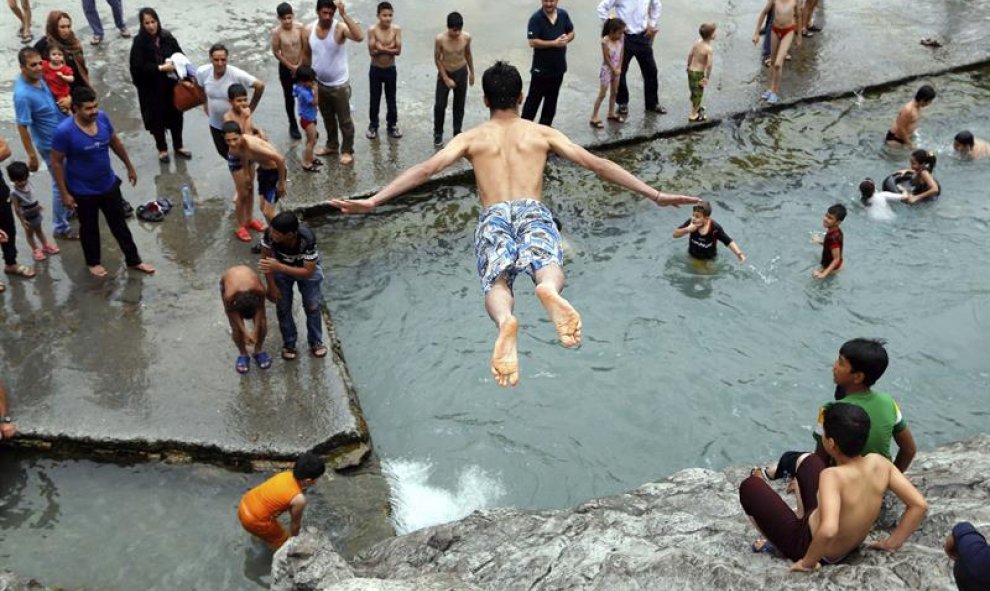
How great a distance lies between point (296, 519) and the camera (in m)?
6.30

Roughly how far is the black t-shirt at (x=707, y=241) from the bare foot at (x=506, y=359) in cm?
486

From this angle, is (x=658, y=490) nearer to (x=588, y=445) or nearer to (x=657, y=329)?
(x=588, y=445)

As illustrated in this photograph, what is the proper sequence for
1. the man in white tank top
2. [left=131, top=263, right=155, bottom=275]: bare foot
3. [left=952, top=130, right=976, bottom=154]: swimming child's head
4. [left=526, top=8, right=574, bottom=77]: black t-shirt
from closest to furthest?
[left=131, top=263, right=155, bottom=275]: bare foot → the man in white tank top → [left=526, top=8, right=574, bottom=77]: black t-shirt → [left=952, top=130, right=976, bottom=154]: swimming child's head

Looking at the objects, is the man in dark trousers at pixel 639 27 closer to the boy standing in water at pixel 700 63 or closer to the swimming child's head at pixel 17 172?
the boy standing in water at pixel 700 63

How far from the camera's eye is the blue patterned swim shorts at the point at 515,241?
586 cm

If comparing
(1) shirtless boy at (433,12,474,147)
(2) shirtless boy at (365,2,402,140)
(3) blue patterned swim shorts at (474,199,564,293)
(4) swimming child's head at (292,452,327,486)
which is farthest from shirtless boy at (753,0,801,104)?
(4) swimming child's head at (292,452,327,486)

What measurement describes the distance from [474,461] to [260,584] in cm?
202

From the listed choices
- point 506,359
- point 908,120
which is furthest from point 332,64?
point 908,120

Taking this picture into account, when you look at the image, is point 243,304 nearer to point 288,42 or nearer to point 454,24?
point 288,42

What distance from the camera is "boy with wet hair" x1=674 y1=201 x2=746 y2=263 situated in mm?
9422

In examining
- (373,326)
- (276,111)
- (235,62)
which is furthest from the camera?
(235,62)

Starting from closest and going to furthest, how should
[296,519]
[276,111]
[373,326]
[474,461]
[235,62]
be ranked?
[296,519] < [474,461] < [373,326] < [276,111] < [235,62]

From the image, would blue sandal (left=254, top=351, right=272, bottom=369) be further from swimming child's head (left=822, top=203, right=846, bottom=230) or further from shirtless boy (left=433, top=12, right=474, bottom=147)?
swimming child's head (left=822, top=203, right=846, bottom=230)

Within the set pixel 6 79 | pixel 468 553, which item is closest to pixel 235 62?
pixel 6 79
